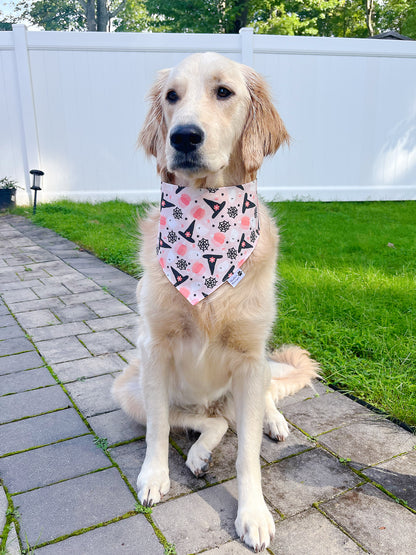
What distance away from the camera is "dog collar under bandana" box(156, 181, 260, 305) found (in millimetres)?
2021

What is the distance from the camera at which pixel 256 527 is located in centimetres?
169

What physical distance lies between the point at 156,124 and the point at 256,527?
1714 mm

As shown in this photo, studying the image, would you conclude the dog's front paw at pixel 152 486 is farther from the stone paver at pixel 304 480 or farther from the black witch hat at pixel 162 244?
the black witch hat at pixel 162 244

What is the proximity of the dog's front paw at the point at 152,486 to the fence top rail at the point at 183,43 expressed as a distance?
7.98 m

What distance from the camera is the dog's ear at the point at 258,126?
6.70ft

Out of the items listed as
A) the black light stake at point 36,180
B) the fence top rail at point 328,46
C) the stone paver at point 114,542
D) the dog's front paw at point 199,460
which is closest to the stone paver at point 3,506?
the stone paver at point 114,542

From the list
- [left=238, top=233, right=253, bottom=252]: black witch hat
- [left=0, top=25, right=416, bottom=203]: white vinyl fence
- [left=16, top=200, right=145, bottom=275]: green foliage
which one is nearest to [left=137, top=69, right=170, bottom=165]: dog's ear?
[left=238, top=233, right=253, bottom=252]: black witch hat

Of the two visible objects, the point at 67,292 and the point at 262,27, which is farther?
the point at 262,27

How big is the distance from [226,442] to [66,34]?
8.22m

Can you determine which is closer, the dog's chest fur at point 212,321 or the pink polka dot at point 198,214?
the dog's chest fur at point 212,321

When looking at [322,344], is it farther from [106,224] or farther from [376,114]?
[376,114]

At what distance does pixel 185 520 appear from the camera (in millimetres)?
1783

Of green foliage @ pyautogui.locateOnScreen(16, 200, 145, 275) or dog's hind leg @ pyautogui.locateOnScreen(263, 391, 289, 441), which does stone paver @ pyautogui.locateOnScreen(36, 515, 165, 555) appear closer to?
dog's hind leg @ pyautogui.locateOnScreen(263, 391, 289, 441)

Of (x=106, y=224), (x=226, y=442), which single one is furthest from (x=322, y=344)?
(x=106, y=224)
